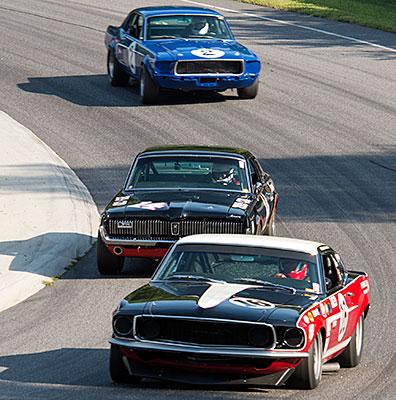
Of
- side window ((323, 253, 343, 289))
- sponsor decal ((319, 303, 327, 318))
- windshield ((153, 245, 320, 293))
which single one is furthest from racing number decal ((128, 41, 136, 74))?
sponsor decal ((319, 303, 327, 318))

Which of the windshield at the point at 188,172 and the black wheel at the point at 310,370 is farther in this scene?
the windshield at the point at 188,172

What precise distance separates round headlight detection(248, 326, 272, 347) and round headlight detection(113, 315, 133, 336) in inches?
38.3

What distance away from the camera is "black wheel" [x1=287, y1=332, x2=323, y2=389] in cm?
786

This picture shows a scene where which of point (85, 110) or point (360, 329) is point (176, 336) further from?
point (85, 110)

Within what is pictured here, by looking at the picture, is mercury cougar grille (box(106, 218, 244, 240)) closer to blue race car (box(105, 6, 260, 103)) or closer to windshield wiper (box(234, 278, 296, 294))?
windshield wiper (box(234, 278, 296, 294))

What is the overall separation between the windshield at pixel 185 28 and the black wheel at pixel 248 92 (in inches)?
49.9

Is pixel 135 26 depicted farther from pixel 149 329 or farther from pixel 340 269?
pixel 149 329

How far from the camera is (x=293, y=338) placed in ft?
25.4

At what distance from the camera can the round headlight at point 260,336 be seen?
7738 mm

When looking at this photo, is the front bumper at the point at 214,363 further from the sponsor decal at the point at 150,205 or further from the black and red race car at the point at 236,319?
the sponsor decal at the point at 150,205

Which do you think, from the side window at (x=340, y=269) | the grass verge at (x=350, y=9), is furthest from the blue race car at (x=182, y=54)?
the side window at (x=340, y=269)

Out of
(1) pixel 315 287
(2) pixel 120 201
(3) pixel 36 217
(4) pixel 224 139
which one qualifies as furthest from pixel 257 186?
(4) pixel 224 139

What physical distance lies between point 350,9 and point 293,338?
94.0ft

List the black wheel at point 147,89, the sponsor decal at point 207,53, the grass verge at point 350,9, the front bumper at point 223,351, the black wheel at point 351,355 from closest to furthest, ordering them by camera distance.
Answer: the front bumper at point 223,351, the black wheel at point 351,355, the sponsor decal at point 207,53, the black wheel at point 147,89, the grass verge at point 350,9
